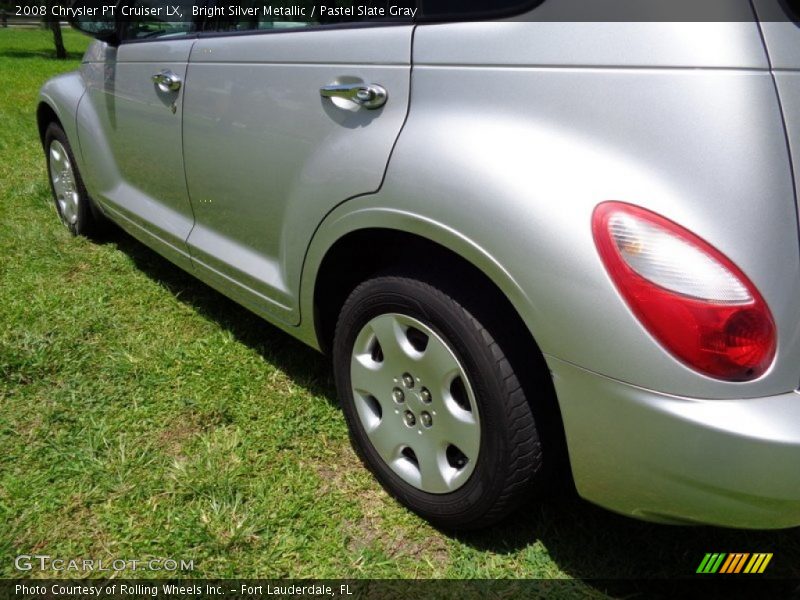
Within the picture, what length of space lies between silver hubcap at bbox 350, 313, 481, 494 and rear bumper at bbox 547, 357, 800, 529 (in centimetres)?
31

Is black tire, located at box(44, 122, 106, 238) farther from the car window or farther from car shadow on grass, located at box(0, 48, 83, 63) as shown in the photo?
car shadow on grass, located at box(0, 48, 83, 63)

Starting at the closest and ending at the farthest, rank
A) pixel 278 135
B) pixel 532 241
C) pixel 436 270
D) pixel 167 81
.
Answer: pixel 532 241 < pixel 436 270 < pixel 278 135 < pixel 167 81

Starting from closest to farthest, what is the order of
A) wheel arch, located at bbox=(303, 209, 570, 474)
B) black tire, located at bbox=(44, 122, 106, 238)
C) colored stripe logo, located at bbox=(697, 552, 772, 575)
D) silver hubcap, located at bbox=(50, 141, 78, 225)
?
wheel arch, located at bbox=(303, 209, 570, 474) < colored stripe logo, located at bbox=(697, 552, 772, 575) < black tire, located at bbox=(44, 122, 106, 238) < silver hubcap, located at bbox=(50, 141, 78, 225)

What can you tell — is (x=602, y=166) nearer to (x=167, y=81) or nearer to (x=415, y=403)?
(x=415, y=403)

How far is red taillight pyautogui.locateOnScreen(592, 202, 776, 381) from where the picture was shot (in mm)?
1351

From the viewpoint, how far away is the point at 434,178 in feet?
5.54

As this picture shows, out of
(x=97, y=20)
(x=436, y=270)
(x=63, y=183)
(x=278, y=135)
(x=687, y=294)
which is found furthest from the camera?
(x=63, y=183)

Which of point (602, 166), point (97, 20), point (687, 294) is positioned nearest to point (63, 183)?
point (97, 20)

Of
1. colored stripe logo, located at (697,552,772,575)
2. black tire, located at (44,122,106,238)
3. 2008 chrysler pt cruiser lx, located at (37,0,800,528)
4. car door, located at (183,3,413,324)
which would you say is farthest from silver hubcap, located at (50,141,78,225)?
colored stripe logo, located at (697,552,772,575)

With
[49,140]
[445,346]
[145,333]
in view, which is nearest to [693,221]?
[445,346]

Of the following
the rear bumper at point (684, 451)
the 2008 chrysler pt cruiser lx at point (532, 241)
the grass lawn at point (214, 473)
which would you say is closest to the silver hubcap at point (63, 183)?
the grass lawn at point (214, 473)

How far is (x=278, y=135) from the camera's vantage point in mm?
2193

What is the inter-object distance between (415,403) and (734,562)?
3.21 ft

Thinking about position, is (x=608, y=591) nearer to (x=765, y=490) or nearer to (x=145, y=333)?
(x=765, y=490)
